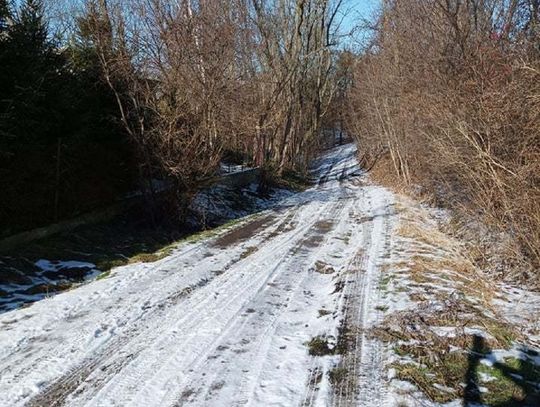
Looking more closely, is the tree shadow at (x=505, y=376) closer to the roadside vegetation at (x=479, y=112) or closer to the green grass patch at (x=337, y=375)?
the green grass patch at (x=337, y=375)

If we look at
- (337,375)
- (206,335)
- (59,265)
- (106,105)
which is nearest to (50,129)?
(106,105)

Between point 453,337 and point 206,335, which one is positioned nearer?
point 453,337

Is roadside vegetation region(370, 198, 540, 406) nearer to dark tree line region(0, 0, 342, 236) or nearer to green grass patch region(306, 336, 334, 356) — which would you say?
green grass patch region(306, 336, 334, 356)

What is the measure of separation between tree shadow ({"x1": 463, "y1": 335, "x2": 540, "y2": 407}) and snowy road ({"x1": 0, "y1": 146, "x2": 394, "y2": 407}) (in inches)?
30.7

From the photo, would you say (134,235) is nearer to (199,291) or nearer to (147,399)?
(199,291)

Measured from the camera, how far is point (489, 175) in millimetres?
7613

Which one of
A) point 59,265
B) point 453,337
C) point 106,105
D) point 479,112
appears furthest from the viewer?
point 106,105

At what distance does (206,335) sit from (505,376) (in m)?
3.02

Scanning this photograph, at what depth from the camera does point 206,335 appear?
4.99 m

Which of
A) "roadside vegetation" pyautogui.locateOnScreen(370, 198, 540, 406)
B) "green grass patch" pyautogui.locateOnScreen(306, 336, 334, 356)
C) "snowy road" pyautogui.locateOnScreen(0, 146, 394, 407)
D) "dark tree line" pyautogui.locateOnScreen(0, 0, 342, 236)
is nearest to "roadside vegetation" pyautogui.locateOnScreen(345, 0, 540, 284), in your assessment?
"roadside vegetation" pyautogui.locateOnScreen(370, 198, 540, 406)

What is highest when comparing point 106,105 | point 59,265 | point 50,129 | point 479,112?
point 106,105

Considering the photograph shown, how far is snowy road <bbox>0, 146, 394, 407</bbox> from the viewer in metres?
3.93

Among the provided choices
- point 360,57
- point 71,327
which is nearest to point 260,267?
point 71,327

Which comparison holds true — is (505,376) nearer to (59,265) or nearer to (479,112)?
(479,112)
